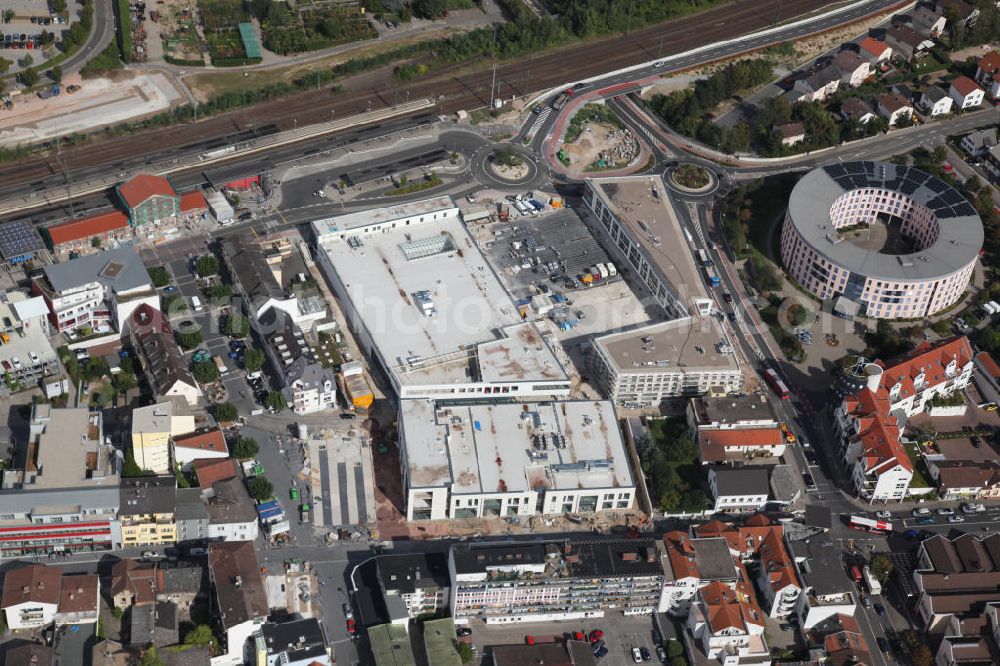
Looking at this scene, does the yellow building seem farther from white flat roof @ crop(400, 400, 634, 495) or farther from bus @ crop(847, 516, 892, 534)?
bus @ crop(847, 516, 892, 534)

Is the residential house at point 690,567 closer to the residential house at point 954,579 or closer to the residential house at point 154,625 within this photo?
the residential house at point 954,579

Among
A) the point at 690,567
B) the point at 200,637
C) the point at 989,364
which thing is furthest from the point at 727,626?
the point at 989,364

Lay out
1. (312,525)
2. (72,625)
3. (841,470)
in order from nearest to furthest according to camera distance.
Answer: (72,625), (312,525), (841,470)

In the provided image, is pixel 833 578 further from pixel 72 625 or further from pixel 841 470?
pixel 72 625

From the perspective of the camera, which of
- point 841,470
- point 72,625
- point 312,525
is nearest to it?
point 72,625

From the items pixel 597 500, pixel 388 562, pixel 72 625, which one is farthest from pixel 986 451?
pixel 72 625
